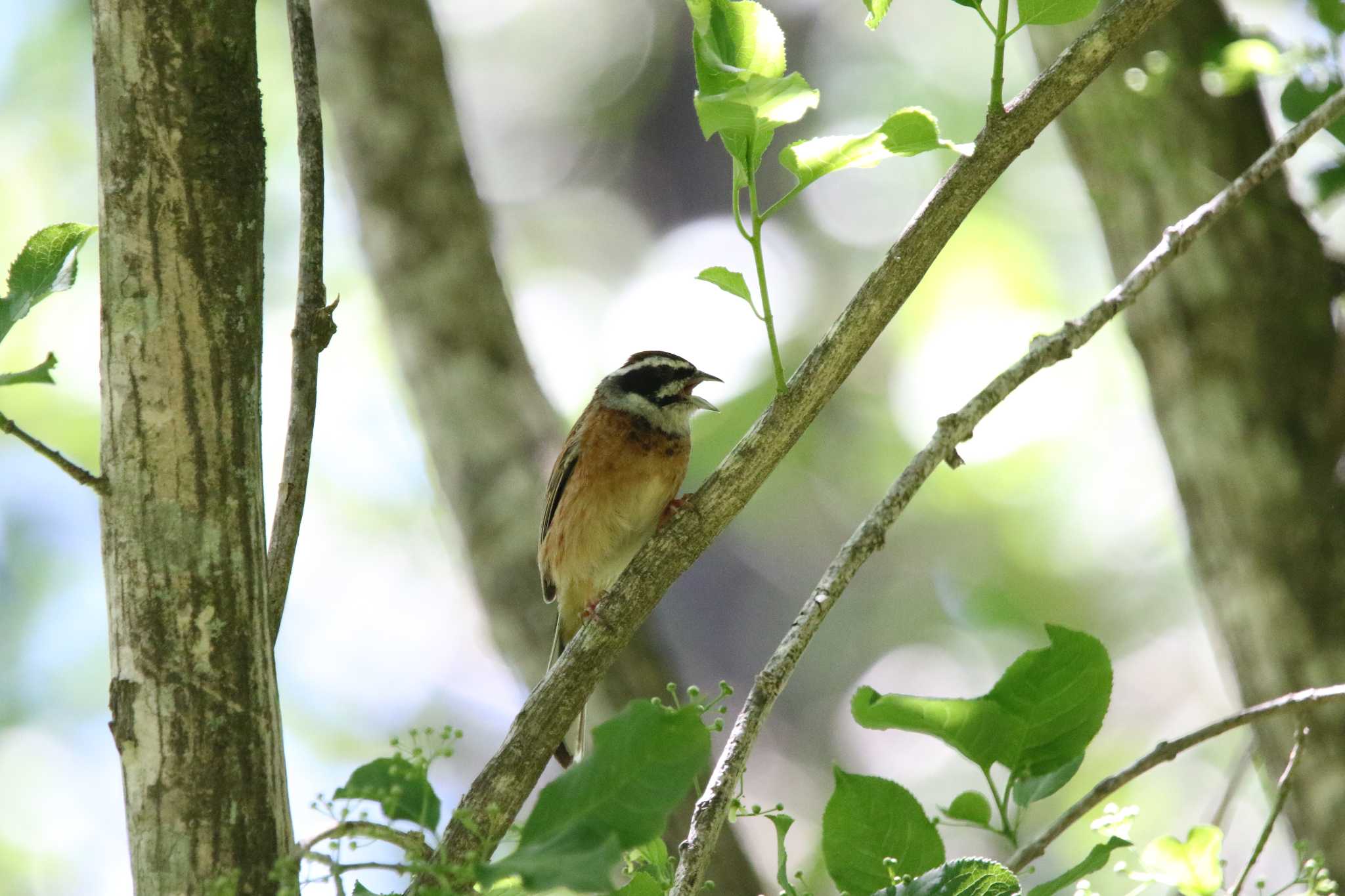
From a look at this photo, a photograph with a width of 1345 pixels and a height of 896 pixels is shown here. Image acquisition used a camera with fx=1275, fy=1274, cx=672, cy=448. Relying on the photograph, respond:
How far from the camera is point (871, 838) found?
1979mm

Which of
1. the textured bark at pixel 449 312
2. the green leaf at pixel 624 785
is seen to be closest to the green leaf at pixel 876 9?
the green leaf at pixel 624 785

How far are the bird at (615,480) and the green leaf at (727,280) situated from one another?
3.11 metres

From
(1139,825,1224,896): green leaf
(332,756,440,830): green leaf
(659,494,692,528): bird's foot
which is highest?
(659,494,692,528): bird's foot

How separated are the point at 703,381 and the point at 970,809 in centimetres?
373

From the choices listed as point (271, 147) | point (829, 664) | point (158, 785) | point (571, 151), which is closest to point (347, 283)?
point (271, 147)

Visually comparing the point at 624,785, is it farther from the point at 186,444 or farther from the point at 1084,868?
the point at 186,444

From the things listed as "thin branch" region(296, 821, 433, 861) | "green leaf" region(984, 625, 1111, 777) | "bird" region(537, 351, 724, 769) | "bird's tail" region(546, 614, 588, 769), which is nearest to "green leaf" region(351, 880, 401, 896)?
"thin branch" region(296, 821, 433, 861)

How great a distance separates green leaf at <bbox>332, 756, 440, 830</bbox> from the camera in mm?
1658

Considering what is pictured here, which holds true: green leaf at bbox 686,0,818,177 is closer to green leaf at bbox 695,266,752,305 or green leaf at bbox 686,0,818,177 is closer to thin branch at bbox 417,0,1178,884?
green leaf at bbox 695,266,752,305

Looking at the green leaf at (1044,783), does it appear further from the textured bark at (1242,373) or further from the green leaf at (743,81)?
the textured bark at (1242,373)

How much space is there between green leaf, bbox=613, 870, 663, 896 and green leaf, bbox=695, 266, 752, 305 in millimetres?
940

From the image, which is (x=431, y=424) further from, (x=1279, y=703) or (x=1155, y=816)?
(x=1155, y=816)

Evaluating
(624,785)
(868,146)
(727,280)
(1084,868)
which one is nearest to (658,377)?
(727,280)

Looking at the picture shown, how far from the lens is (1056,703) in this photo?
211 centimetres
